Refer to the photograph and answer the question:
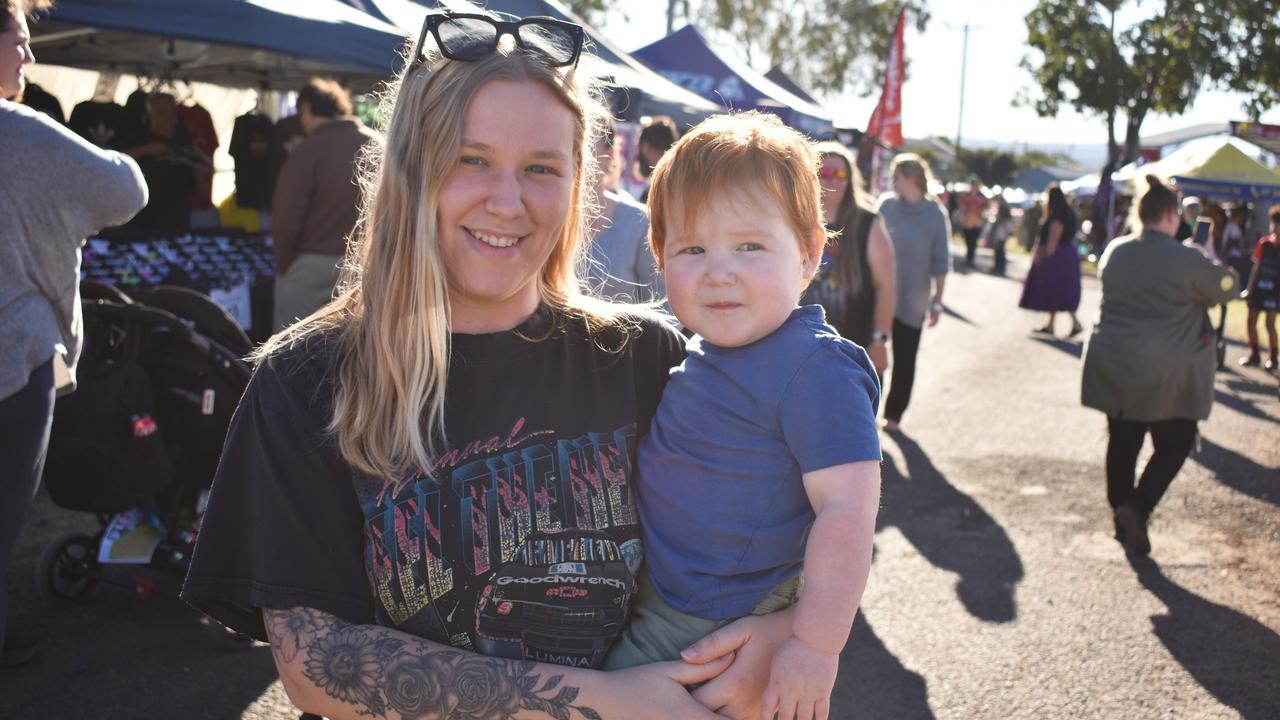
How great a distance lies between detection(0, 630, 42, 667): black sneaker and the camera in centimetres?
385

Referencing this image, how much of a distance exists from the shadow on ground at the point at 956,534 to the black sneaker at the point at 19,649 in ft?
13.3

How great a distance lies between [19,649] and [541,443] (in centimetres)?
332

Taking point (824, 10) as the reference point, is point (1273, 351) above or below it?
below

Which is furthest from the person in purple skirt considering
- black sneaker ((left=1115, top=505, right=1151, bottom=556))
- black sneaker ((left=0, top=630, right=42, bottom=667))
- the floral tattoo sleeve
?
the floral tattoo sleeve

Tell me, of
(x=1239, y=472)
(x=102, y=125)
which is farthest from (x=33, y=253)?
(x=1239, y=472)

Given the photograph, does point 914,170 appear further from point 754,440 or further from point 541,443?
point 541,443

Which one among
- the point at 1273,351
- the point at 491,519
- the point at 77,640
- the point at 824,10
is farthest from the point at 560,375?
the point at 824,10

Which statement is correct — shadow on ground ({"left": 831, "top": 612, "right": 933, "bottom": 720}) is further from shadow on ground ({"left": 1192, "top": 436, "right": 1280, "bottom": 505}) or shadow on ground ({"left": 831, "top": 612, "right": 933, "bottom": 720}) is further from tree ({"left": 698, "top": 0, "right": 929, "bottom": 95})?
tree ({"left": 698, "top": 0, "right": 929, "bottom": 95})

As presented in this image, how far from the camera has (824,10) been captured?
143 feet

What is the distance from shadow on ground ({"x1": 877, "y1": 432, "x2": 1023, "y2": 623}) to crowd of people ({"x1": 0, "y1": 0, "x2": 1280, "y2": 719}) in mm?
3654

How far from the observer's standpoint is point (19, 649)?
153 inches

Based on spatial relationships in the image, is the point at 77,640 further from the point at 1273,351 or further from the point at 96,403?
the point at 1273,351

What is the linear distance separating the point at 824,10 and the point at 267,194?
38.7 m

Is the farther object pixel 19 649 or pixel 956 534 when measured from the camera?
pixel 956 534
